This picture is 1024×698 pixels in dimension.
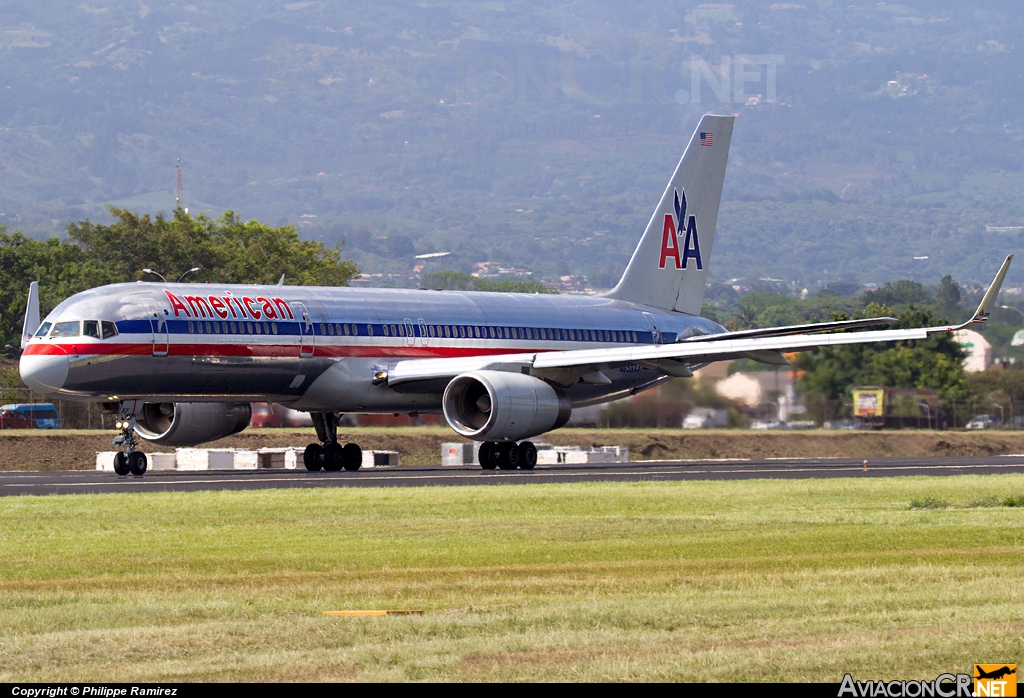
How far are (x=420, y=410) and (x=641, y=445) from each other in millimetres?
15584

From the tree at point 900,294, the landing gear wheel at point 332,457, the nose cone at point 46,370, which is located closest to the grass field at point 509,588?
the nose cone at point 46,370

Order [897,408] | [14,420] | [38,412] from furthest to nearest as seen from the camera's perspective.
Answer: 1. [38,412]
2. [14,420]
3. [897,408]

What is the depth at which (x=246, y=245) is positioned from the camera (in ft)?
397

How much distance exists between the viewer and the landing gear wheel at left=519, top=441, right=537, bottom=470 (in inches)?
1453

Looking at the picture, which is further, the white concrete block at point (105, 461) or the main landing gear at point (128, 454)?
the white concrete block at point (105, 461)

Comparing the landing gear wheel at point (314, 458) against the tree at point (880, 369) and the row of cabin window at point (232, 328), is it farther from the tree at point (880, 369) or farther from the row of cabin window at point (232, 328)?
the tree at point (880, 369)

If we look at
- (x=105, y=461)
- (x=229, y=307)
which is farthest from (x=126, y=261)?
(x=229, y=307)

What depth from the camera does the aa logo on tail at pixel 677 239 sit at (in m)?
46.1

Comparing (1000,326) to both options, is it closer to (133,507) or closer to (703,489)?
Answer: (703,489)

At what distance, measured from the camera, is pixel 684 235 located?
46594mm

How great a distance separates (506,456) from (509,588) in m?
22.9

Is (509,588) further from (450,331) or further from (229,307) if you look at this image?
(450,331)

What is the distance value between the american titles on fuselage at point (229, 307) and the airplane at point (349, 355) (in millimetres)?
39

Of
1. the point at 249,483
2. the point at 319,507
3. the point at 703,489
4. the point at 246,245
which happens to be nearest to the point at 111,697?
the point at 319,507
